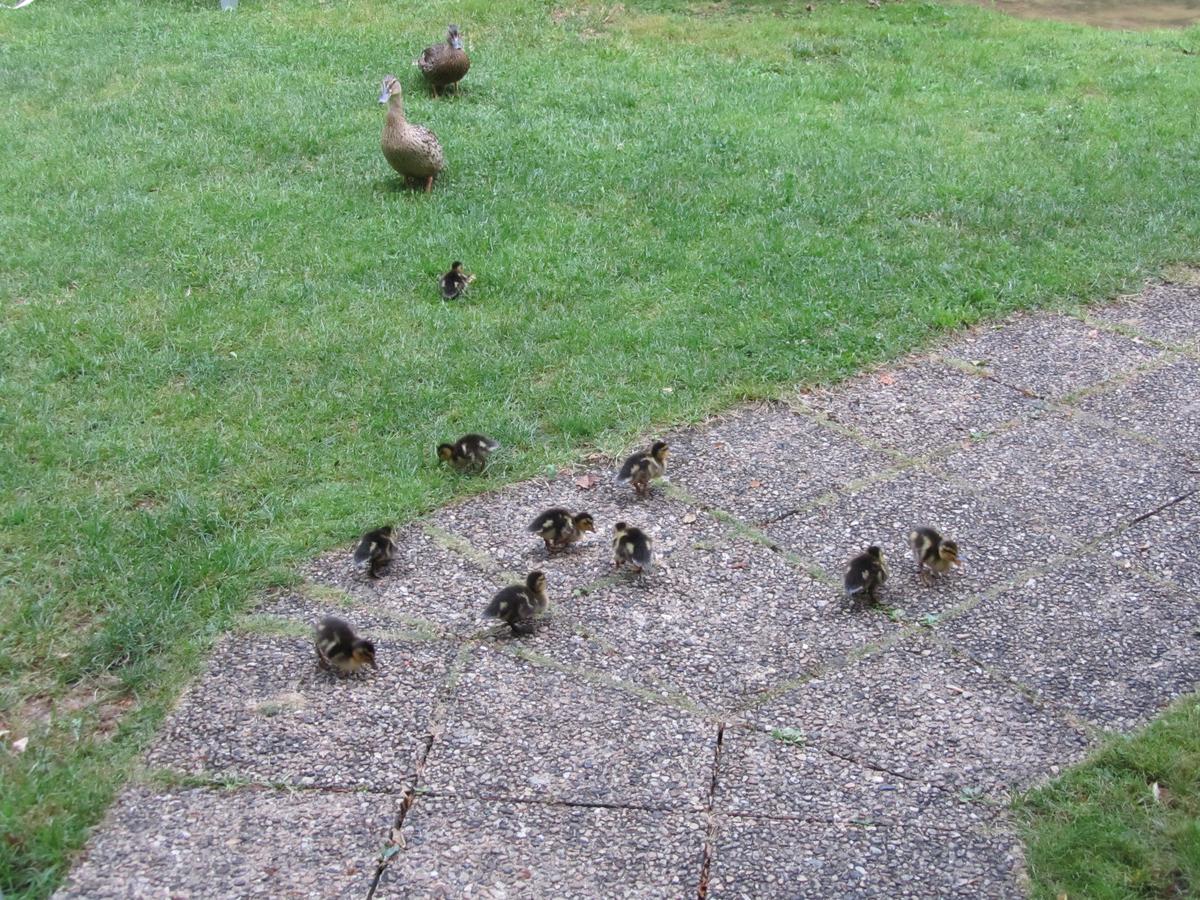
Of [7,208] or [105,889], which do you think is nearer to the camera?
[105,889]

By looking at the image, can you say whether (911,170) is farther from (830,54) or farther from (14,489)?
(14,489)

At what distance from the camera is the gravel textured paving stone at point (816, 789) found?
13.5ft

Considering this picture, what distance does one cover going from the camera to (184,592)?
5.25m

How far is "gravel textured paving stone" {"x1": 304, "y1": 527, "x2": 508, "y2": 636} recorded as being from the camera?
5160mm

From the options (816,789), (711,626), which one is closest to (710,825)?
(816,789)

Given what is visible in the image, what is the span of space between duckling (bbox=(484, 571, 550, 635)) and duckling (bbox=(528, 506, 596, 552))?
0.43 m

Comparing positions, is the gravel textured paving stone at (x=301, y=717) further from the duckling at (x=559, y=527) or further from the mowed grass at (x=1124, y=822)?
the mowed grass at (x=1124, y=822)

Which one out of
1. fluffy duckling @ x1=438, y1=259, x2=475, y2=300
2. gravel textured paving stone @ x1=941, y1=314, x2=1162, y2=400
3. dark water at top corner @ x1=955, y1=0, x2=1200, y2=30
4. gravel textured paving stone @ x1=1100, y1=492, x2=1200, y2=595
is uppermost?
dark water at top corner @ x1=955, y1=0, x2=1200, y2=30

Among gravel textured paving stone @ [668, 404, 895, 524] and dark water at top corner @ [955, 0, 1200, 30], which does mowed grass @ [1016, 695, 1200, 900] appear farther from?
dark water at top corner @ [955, 0, 1200, 30]

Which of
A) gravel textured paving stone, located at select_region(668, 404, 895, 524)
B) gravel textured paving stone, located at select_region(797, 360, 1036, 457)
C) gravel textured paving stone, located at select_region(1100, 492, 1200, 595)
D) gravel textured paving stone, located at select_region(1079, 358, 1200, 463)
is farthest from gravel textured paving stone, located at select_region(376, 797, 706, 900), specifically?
gravel textured paving stone, located at select_region(1079, 358, 1200, 463)

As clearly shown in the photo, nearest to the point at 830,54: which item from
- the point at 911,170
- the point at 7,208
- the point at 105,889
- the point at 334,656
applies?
the point at 911,170

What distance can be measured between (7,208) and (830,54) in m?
7.91

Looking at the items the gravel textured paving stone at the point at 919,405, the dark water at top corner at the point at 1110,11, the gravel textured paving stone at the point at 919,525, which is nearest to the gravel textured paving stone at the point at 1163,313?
the gravel textured paving stone at the point at 919,405

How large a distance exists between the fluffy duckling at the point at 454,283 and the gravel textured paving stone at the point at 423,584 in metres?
2.56
